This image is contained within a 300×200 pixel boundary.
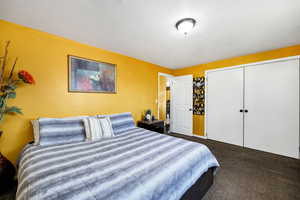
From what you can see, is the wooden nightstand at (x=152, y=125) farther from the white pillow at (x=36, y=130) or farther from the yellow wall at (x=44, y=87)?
the white pillow at (x=36, y=130)

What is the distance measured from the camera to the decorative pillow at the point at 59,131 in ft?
5.12

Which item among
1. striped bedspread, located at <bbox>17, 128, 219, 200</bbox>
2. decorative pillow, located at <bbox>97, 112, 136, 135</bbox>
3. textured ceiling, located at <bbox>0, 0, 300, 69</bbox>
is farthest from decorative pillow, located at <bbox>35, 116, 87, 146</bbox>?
textured ceiling, located at <bbox>0, 0, 300, 69</bbox>

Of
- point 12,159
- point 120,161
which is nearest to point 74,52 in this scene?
point 12,159

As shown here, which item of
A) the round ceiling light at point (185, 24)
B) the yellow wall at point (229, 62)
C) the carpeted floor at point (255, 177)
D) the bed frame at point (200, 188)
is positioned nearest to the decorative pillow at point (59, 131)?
the bed frame at point (200, 188)

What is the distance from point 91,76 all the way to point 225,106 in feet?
11.3

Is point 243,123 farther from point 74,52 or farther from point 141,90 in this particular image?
point 74,52

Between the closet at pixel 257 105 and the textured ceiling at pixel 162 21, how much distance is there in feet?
1.93

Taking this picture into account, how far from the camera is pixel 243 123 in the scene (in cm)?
288

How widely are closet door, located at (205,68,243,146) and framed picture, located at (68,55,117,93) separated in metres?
2.77

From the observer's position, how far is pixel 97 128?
1878 mm

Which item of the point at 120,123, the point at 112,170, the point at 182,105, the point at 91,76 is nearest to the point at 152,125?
the point at 120,123

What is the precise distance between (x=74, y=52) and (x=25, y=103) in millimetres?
1140

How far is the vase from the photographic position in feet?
4.53

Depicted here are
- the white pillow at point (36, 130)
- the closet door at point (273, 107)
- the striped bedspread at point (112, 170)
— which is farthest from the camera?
the closet door at point (273, 107)
